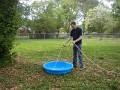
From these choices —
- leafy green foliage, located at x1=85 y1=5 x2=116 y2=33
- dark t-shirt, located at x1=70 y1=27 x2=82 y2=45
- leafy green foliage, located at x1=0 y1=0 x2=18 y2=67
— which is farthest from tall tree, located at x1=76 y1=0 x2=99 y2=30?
leafy green foliage, located at x1=0 y1=0 x2=18 y2=67

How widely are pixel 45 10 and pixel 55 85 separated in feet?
102

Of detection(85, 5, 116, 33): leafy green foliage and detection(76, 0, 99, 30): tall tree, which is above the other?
detection(76, 0, 99, 30): tall tree

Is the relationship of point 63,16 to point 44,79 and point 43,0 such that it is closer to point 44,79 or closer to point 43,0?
point 43,0

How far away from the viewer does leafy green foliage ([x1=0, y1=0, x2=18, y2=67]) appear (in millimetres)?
5797

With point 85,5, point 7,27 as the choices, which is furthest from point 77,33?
point 85,5

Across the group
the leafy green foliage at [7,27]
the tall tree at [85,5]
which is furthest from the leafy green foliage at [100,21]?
the leafy green foliage at [7,27]

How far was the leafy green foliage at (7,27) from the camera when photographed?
580 cm

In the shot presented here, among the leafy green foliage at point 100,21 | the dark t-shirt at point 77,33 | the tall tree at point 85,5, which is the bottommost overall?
the dark t-shirt at point 77,33

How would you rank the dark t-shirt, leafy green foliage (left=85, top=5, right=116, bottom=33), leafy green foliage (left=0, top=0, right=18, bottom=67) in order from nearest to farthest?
leafy green foliage (left=0, top=0, right=18, bottom=67)
the dark t-shirt
leafy green foliage (left=85, top=5, right=116, bottom=33)

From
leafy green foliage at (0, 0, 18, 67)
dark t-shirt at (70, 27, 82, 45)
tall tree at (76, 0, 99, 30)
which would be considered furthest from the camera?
tall tree at (76, 0, 99, 30)

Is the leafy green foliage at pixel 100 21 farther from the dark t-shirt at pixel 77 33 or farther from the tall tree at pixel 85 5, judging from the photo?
→ the dark t-shirt at pixel 77 33

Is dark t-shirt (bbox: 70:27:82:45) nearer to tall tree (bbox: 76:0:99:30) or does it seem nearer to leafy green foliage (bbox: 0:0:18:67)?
leafy green foliage (bbox: 0:0:18:67)

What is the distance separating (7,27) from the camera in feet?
19.4

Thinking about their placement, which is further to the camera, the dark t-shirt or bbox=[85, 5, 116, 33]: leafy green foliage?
bbox=[85, 5, 116, 33]: leafy green foliage
